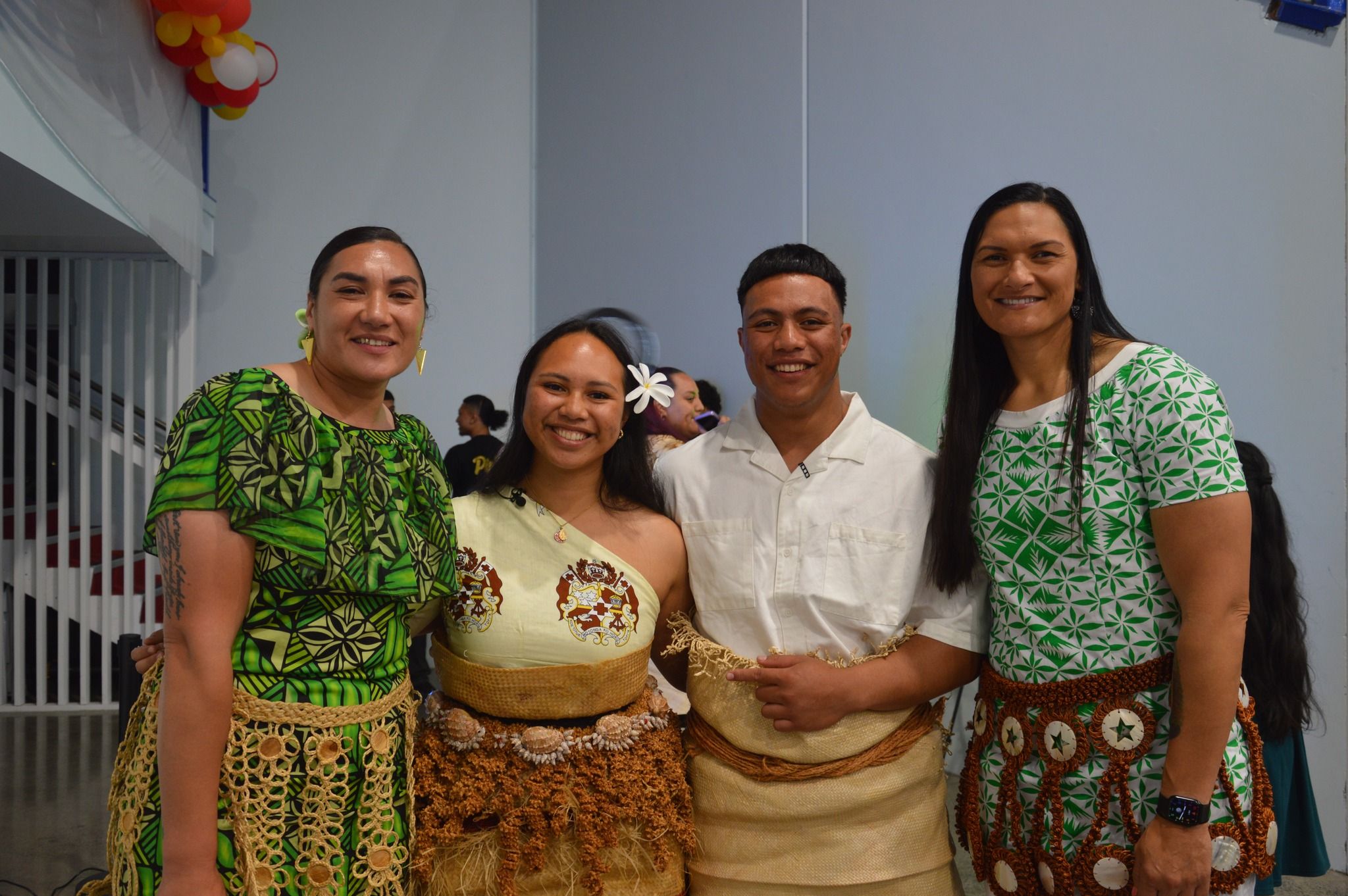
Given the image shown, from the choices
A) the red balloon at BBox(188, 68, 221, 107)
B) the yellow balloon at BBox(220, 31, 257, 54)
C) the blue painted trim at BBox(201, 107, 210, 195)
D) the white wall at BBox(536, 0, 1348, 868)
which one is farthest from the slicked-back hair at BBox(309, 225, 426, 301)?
the blue painted trim at BBox(201, 107, 210, 195)

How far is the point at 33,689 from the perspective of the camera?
6.18 meters

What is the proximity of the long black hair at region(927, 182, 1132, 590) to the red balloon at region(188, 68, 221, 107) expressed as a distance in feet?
17.9

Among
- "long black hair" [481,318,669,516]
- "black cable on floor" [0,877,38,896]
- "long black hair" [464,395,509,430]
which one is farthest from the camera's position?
"long black hair" [464,395,509,430]

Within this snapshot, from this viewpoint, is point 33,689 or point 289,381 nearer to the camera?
point 289,381

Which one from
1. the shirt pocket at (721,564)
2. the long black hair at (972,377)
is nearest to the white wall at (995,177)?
the long black hair at (972,377)

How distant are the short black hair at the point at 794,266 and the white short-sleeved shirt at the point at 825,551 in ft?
0.87

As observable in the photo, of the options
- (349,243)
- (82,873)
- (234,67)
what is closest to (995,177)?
(349,243)

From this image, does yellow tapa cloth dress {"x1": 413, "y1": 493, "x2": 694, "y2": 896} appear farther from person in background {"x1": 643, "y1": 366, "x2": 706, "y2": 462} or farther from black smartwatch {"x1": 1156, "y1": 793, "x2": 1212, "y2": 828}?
person in background {"x1": 643, "y1": 366, "x2": 706, "y2": 462}

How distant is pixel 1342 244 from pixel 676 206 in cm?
335

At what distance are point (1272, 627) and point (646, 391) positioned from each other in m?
1.31

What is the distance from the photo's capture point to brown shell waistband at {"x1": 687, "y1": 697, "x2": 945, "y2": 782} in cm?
190

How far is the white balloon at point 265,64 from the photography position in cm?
629

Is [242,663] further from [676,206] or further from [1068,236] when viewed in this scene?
[676,206]

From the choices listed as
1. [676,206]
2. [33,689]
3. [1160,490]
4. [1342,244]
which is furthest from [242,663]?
[33,689]
